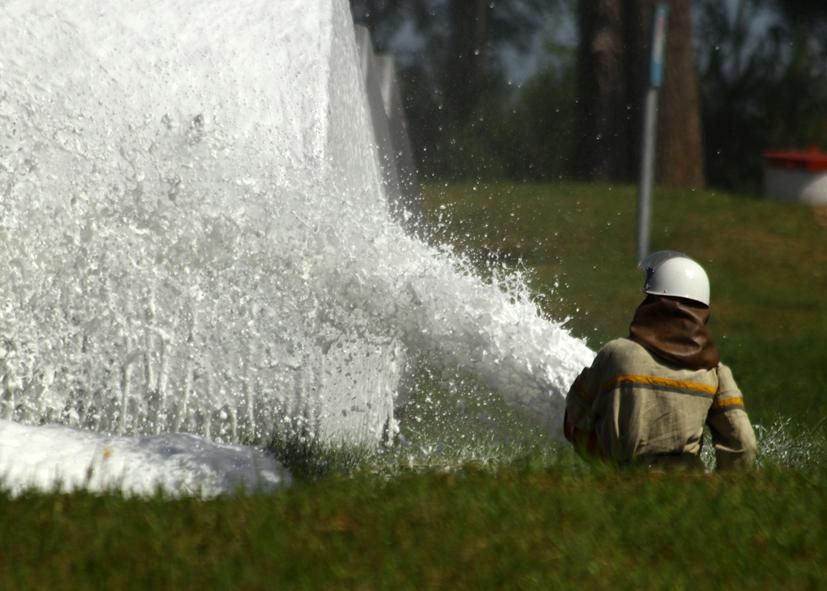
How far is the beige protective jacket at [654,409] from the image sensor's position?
561 centimetres

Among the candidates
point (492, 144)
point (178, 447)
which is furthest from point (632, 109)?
point (178, 447)

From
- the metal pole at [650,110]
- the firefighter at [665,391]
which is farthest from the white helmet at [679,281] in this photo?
the metal pole at [650,110]

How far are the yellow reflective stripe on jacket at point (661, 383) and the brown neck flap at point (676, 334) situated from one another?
70 mm

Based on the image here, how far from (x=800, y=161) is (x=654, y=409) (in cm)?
1702

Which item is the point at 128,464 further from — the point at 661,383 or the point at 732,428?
the point at 732,428

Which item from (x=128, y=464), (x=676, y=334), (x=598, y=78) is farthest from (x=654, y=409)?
(x=598, y=78)

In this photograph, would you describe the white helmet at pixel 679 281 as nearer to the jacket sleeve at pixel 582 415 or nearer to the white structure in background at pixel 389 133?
the jacket sleeve at pixel 582 415

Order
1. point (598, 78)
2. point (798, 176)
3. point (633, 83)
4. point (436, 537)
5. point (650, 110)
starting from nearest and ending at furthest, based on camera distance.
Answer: point (436, 537) < point (650, 110) < point (798, 176) < point (598, 78) < point (633, 83)

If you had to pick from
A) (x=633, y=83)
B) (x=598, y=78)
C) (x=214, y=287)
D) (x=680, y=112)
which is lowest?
(x=680, y=112)

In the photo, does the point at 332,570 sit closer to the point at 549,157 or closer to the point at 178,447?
the point at 178,447

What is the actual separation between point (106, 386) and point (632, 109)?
17124mm

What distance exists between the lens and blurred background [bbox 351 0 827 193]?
2105 centimetres

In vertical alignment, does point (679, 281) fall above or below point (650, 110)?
above

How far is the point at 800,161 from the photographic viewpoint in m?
21.9
